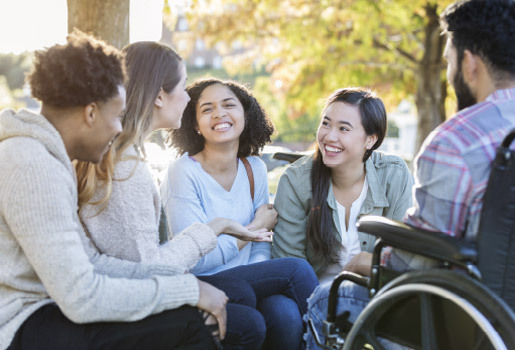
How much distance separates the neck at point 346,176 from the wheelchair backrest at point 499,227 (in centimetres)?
157

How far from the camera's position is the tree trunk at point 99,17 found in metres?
4.22

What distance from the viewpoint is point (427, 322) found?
1.90 metres

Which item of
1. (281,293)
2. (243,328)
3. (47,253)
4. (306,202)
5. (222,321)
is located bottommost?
(281,293)

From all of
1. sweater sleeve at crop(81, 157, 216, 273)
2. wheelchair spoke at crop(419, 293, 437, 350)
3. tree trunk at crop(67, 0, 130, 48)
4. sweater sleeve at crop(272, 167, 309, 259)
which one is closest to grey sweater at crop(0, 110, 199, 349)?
sweater sleeve at crop(81, 157, 216, 273)

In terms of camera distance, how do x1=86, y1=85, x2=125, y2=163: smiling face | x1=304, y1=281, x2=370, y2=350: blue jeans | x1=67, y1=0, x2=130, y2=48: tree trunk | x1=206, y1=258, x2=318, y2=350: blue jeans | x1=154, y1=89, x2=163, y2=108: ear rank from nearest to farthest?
x1=86, y1=85, x2=125, y2=163: smiling face < x1=304, y1=281, x2=370, y2=350: blue jeans < x1=154, y1=89, x2=163, y2=108: ear < x1=206, y1=258, x2=318, y2=350: blue jeans < x1=67, y1=0, x2=130, y2=48: tree trunk

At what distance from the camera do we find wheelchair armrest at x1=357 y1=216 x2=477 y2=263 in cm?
179

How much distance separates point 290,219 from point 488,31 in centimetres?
159

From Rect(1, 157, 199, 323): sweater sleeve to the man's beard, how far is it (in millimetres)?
1230

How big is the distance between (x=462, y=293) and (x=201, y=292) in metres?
0.85

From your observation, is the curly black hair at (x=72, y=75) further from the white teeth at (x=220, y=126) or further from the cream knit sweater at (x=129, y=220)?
the white teeth at (x=220, y=126)

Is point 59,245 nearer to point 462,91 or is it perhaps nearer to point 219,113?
point 462,91

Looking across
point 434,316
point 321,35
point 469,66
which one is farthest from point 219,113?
point 321,35

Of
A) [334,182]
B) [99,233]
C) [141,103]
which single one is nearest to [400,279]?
[99,233]

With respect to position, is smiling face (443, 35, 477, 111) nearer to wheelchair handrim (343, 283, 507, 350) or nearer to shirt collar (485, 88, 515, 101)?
shirt collar (485, 88, 515, 101)
